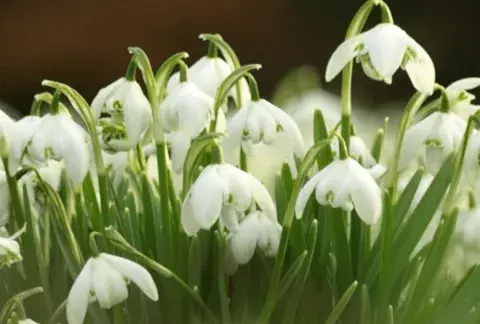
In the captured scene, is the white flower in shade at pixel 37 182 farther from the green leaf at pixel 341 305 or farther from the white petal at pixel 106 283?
the green leaf at pixel 341 305

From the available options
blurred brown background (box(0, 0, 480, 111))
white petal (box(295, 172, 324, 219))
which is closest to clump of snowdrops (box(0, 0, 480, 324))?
white petal (box(295, 172, 324, 219))

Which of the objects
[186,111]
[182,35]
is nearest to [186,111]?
[186,111]

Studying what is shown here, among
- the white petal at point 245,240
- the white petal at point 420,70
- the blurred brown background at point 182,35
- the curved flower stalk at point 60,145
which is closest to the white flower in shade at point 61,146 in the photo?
the curved flower stalk at point 60,145

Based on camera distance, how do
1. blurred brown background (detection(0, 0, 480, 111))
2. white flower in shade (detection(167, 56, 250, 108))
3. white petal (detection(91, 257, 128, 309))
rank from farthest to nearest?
1. blurred brown background (detection(0, 0, 480, 111))
2. white flower in shade (detection(167, 56, 250, 108))
3. white petal (detection(91, 257, 128, 309))

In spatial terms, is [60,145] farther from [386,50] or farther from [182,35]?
[182,35]

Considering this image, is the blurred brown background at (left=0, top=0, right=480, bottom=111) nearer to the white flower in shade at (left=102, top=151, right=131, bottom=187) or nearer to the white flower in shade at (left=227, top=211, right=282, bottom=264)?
the white flower in shade at (left=102, top=151, right=131, bottom=187)

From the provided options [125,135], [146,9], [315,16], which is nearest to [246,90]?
[125,135]
